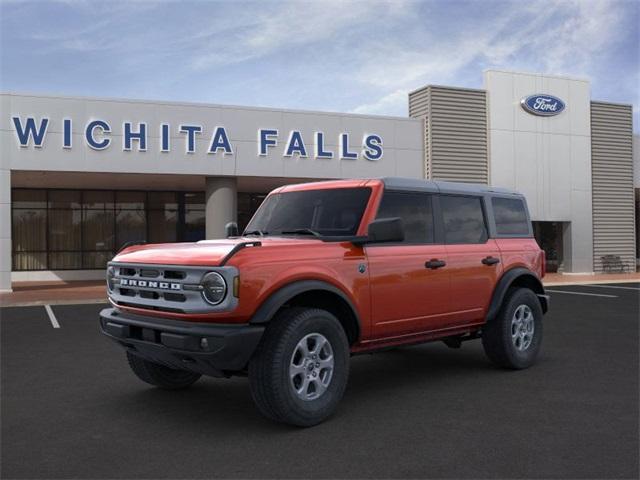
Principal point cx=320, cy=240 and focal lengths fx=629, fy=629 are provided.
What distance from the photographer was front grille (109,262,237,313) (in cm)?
458

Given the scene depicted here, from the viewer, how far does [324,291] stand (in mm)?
5078

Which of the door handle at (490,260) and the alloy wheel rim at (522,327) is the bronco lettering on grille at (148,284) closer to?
the door handle at (490,260)

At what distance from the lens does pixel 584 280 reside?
2197 centimetres

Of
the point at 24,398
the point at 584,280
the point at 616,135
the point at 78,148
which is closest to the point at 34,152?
the point at 78,148

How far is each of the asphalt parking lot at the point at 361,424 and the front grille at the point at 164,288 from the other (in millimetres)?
961

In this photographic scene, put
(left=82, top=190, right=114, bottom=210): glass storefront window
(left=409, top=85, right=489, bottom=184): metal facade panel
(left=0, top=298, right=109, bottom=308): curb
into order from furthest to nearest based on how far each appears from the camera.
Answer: (left=82, top=190, right=114, bottom=210): glass storefront window, (left=409, top=85, right=489, bottom=184): metal facade panel, (left=0, top=298, right=109, bottom=308): curb

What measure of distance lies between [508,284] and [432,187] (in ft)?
4.61

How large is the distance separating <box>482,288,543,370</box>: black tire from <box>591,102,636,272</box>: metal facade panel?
20.4m

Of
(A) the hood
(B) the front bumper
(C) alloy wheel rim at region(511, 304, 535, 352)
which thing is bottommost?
(C) alloy wheel rim at region(511, 304, 535, 352)

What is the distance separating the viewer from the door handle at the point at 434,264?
5877 mm

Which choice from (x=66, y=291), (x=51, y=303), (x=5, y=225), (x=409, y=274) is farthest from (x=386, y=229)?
(x=5, y=225)

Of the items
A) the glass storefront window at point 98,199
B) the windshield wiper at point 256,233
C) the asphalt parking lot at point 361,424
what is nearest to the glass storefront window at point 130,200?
the glass storefront window at point 98,199

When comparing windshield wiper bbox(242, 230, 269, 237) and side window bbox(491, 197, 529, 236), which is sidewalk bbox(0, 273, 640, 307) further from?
side window bbox(491, 197, 529, 236)

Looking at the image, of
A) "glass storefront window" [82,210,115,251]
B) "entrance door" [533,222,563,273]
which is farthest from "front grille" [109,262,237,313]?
"entrance door" [533,222,563,273]
